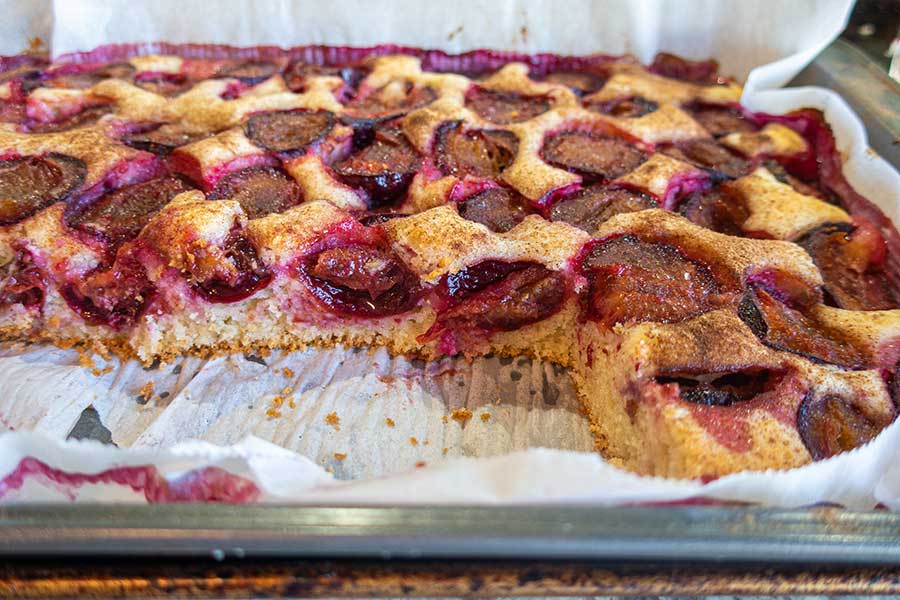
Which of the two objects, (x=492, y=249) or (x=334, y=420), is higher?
(x=492, y=249)

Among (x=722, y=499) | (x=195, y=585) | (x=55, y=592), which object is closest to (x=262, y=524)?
(x=195, y=585)

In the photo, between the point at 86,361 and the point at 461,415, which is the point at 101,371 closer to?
the point at 86,361

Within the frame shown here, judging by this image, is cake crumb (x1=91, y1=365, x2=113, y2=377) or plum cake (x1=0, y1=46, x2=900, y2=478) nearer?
plum cake (x1=0, y1=46, x2=900, y2=478)

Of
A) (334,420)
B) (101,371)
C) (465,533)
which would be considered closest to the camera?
(465,533)

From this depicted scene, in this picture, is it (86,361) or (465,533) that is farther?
(86,361)

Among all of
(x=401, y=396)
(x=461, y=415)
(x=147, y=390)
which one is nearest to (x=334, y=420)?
(x=401, y=396)

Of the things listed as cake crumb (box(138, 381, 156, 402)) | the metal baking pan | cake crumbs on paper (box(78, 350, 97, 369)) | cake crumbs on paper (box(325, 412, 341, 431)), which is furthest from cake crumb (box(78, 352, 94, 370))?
the metal baking pan

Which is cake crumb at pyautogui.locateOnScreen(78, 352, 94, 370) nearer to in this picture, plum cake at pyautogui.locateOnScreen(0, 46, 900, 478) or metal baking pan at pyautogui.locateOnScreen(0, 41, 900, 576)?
plum cake at pyautogui.locateOnScreen(0, 46, 900, 478)
